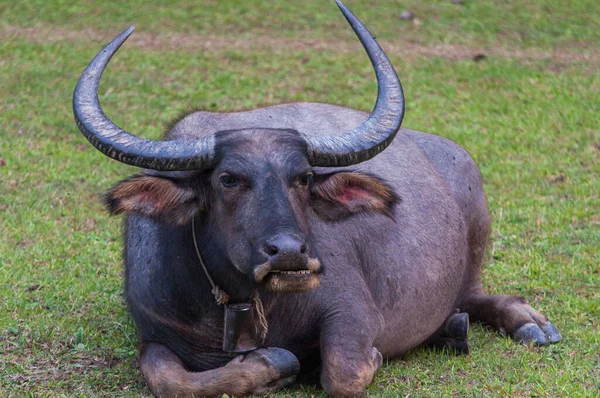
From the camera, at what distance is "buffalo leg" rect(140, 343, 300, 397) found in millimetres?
5238

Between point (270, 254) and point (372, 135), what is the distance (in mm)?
998

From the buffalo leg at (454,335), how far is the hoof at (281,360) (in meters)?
1.21

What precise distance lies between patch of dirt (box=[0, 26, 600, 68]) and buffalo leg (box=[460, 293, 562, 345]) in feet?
26.2

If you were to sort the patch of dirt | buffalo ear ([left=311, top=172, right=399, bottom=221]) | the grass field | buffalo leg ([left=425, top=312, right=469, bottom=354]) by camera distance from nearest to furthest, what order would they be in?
buffalo ear ([left=311, top=172, right=399, bottom=221]) → the grass field → buffalo leg ([left=425, top=312, right=469, bottom=354]) → the patch of dirt

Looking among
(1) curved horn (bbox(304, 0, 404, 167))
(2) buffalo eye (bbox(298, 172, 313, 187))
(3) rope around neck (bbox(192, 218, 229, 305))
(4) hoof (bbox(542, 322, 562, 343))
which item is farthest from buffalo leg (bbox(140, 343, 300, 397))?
(4) hoof (bbox(542, 322, 562, 343))

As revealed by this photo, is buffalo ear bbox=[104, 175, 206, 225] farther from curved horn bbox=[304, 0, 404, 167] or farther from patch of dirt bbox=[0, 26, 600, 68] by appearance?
patch of dirt bbox=[0, 26, 600, 68]

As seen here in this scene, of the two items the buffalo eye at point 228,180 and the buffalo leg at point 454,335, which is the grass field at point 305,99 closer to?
the buffalo leg at point 454,335

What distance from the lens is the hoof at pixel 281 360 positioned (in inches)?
209

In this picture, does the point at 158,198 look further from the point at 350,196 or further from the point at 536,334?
the point at 536,334

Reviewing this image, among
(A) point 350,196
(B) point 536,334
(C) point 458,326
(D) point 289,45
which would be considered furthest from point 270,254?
(D) point 289,45

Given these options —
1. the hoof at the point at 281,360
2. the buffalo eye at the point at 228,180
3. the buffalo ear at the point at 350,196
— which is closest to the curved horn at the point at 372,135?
the buffalo ear at the point at 350,196

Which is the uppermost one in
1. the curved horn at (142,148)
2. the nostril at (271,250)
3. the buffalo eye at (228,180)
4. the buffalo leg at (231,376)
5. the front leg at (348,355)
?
the curved horn at (142,148)

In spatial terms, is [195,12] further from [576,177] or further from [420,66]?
[576,177]

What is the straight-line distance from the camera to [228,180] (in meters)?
5.10
